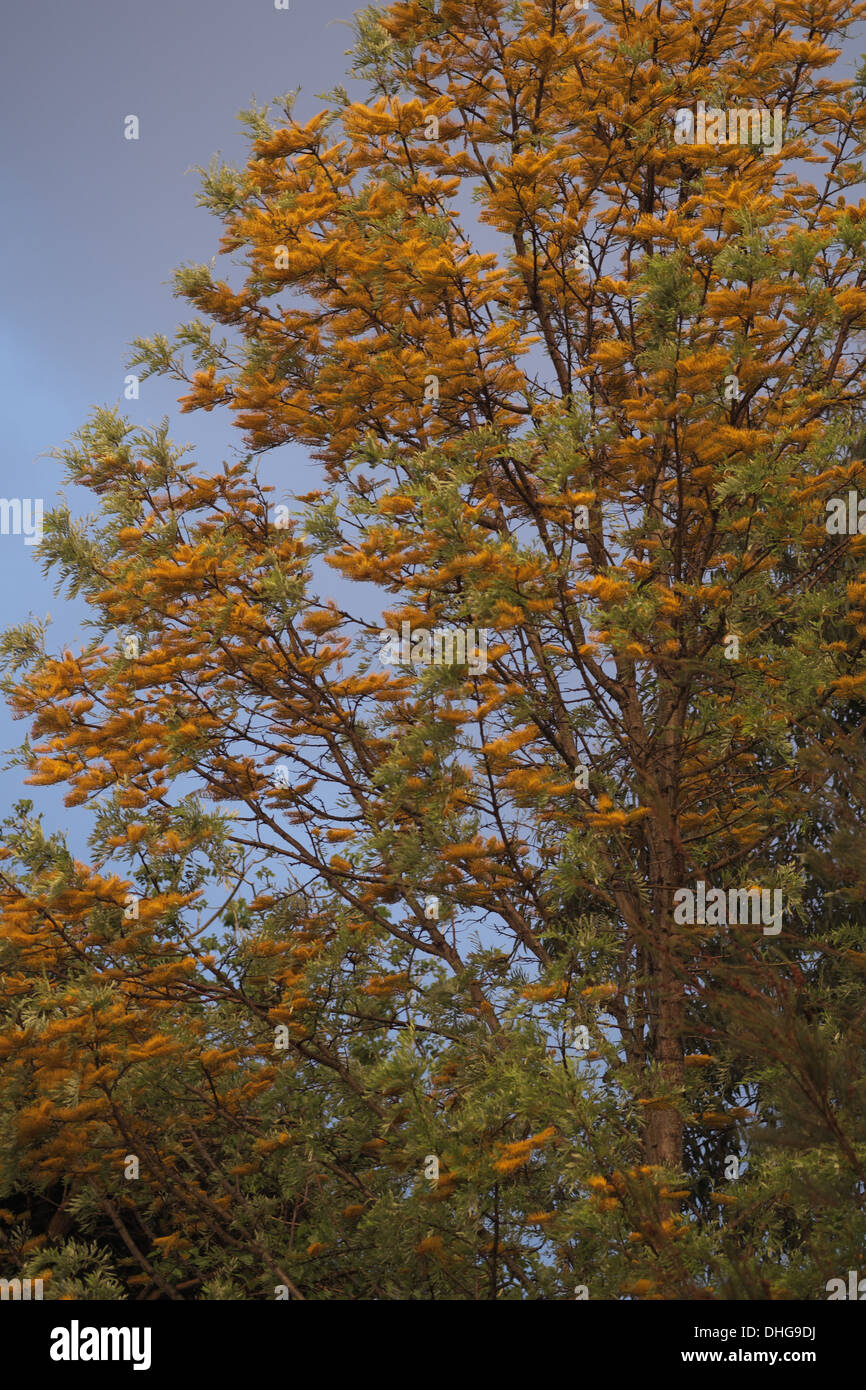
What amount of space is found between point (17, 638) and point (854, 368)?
15.6ft

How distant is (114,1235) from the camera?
8164 millimetres

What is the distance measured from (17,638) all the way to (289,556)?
1.86m

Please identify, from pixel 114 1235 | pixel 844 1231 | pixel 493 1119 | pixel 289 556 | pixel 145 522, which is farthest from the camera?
pixel 114 1235

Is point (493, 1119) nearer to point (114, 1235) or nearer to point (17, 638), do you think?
point (17, 638)

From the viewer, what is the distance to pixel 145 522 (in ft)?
21.6

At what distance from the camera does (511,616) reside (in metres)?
4.91

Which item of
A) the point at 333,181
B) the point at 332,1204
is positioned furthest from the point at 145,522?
the point at 332,1204

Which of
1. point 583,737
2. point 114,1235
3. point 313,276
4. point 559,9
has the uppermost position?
point 559,9

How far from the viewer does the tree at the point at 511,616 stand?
5066 millimetres

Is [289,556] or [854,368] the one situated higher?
[854,368]

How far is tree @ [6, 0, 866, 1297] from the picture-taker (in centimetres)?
507

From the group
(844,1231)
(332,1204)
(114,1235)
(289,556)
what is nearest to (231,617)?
(289,556)

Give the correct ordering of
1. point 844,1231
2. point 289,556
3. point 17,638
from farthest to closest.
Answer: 1. point 17,638
2. point 289,556
3. point 844,1231

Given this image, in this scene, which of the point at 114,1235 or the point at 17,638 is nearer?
the point at 17,638
